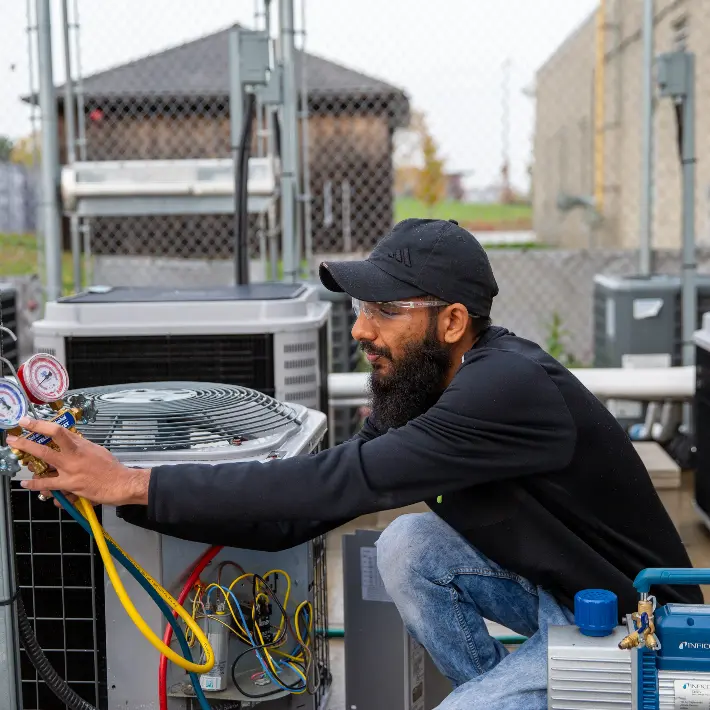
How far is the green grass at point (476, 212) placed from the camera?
17.3m

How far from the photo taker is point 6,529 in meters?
1.96

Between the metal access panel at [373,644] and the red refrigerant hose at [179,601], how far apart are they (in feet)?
1.93

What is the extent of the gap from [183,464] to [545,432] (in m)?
0.72

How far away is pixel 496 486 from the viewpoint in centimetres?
218

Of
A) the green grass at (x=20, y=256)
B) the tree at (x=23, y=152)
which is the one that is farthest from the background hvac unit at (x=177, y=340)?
the green grass at (x=20, y=256)

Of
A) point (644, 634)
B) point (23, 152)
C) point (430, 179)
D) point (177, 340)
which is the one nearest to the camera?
point (644, 634)

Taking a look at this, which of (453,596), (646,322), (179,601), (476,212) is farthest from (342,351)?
(476,212)

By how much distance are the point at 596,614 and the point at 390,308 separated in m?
0.76

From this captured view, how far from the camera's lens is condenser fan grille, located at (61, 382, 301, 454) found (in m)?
2.24

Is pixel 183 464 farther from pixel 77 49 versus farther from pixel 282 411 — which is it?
pixel 77 49

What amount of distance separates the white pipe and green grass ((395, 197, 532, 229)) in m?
11.3

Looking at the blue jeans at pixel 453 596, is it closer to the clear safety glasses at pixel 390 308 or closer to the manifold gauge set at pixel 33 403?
the clear safety glasses at pixel 390 308

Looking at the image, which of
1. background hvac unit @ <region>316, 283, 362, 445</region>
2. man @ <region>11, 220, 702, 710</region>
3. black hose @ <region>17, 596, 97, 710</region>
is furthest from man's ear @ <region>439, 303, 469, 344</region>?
background hvac unit @ <region>316, 283, 362, 445</region>

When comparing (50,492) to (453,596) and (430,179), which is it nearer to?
(453,596)
